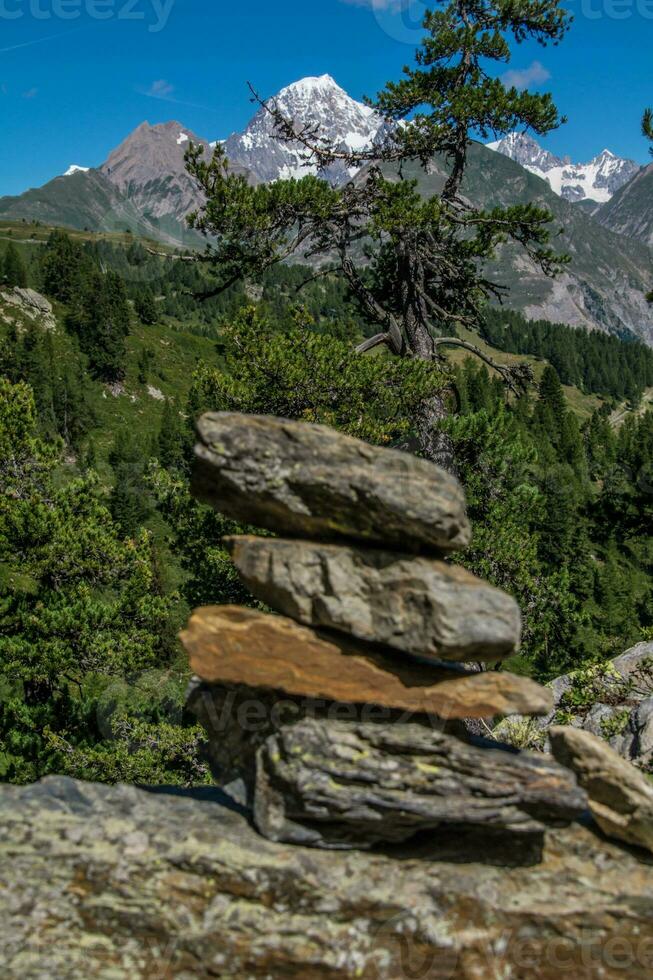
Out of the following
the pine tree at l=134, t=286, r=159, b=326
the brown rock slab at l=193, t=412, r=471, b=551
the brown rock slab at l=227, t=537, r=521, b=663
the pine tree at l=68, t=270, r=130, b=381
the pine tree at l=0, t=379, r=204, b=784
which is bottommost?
the pine tree at l=0, t=379, r=204, b=784

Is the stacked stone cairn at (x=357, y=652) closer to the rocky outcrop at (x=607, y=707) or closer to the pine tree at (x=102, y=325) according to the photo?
the rocky outcrop at (x=607, y=707)

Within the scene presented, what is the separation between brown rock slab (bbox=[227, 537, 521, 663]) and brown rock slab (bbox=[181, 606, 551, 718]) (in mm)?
318

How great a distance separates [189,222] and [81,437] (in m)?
92.0

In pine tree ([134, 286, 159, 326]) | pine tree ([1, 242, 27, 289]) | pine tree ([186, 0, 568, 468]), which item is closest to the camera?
pine tree ([186, 0, 568, 468])

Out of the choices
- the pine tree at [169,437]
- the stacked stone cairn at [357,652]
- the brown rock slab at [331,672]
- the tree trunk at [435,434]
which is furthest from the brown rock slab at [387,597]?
the pine tree at [169,437]

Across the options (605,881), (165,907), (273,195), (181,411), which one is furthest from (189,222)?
(181,411)

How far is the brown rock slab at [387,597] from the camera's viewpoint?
28.0 ft

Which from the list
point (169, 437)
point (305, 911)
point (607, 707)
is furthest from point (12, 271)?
point (305, 911)

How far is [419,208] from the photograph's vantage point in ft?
56.5

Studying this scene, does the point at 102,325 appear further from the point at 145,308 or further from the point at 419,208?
the point at 419,208

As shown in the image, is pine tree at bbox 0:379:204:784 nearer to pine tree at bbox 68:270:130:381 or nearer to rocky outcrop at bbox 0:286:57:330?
pine tree at bbox 68:270:130:381

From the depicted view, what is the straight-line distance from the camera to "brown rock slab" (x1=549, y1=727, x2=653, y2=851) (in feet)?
27.5

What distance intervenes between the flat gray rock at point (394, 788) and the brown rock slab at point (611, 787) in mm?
360

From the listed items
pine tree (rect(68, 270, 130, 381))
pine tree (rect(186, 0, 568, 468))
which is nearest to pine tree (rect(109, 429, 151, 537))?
pine tree (rect(68, 270, 130, 381))
